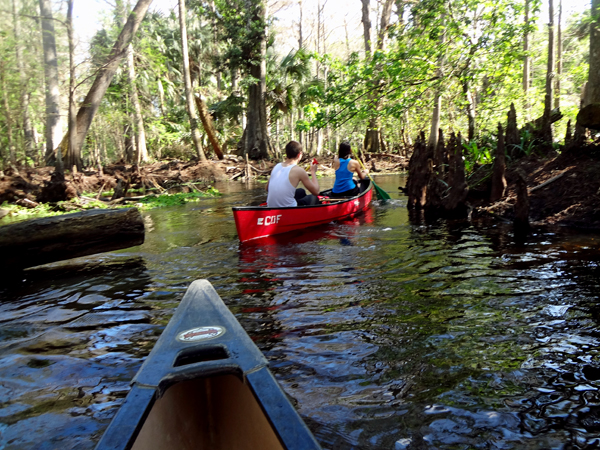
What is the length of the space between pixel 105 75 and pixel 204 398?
15517mm

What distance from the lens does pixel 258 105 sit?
79.0 feet

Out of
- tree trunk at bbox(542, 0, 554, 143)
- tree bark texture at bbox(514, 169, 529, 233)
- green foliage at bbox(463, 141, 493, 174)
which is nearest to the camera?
tree bark texture at bbox(514, 169, 529, 233)

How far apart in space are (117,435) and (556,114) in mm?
10606

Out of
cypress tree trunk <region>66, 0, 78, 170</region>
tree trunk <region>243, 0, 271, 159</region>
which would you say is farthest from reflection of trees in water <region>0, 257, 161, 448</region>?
tree trunk <region>243, 0, 271, 159</region>

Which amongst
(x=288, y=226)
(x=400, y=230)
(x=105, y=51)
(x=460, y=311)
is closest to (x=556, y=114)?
(x=400, y=230)

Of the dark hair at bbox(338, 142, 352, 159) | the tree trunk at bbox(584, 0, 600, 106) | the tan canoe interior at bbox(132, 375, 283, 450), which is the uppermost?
the tree trunk at bbox(584, 0, 600, 106)

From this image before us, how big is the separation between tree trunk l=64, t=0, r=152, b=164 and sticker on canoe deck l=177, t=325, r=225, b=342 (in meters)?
14.8

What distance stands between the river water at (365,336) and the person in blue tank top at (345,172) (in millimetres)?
3963

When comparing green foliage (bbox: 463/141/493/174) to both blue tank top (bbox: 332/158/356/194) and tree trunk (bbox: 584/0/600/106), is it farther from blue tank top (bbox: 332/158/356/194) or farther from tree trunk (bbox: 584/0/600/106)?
blue tank top (bbox: 332/158/356/194)

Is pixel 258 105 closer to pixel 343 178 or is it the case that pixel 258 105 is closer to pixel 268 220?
pixel 343 178

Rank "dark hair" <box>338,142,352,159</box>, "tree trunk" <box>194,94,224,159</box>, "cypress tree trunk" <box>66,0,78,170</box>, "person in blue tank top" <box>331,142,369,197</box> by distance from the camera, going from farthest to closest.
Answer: "tree trunk" <box>194,94,224,159</box>
"cypress tree trunk" <box>66,0,78,170</box>
"person in blue tank top" <box>331,142,369,197</box>
"dark hair" <box>338,142,352,159</box>

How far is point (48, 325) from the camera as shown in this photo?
3.78m

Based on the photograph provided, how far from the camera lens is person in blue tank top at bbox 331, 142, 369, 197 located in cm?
1003

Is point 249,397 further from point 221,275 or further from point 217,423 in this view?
point 221,275
